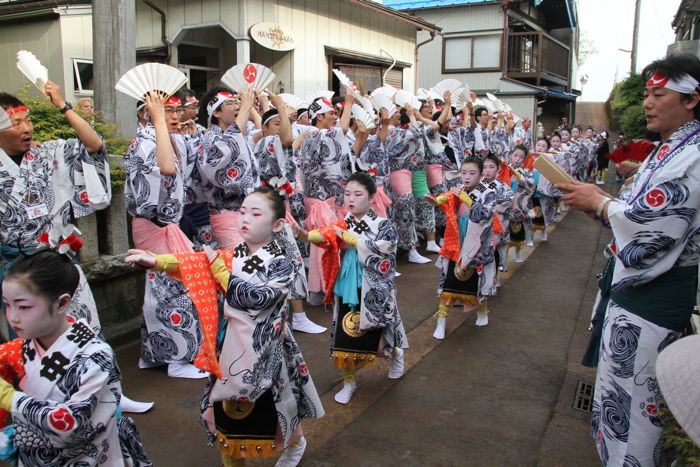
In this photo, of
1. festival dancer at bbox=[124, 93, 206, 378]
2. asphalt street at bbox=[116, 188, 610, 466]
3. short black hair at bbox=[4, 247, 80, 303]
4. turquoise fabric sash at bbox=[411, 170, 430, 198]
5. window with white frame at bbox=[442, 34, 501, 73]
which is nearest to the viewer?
short black hair at bbox=[4, 247, 80, 303]

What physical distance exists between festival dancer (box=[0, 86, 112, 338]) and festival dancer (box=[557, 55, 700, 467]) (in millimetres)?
2789

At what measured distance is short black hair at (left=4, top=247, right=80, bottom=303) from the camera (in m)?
2.07

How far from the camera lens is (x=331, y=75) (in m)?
11.2

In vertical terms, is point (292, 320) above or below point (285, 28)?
below

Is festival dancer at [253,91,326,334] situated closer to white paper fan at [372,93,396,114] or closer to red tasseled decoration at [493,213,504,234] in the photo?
white paper fan at [372,93,396,114]

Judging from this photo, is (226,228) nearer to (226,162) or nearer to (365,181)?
(226,162)

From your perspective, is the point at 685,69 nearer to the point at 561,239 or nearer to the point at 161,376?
the point at 161,376

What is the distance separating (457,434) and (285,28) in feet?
27.1

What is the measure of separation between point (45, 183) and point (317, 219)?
310cm

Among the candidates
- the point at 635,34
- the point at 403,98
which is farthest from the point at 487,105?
the point at 635,34

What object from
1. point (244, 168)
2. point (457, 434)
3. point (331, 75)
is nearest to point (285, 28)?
point (331, 75)

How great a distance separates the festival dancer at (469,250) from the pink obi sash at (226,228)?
6.25ft

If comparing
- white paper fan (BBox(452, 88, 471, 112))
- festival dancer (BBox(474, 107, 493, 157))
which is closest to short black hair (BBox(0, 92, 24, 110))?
white paper fan (BBox(452, 88, 471, 112))

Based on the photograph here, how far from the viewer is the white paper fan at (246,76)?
476cm
